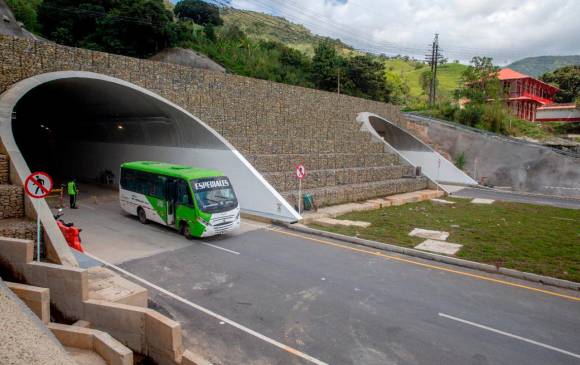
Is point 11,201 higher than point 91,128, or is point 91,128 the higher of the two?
point 91,128

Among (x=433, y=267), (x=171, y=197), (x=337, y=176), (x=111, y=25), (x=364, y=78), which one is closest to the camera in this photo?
(x=433, y=267)

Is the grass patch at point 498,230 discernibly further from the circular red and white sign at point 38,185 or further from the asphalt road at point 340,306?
the circular red and white sign at point 38,185

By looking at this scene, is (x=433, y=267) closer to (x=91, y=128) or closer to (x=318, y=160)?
(x=318, y=160)

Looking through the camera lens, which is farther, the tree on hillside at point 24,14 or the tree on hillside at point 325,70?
the tree on hillside at point 325,70

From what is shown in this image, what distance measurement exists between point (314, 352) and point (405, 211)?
1566 cm

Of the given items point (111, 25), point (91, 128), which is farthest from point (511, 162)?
point (111, 25)

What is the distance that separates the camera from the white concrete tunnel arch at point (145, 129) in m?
18.1

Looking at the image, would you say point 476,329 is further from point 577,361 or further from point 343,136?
point 343,136

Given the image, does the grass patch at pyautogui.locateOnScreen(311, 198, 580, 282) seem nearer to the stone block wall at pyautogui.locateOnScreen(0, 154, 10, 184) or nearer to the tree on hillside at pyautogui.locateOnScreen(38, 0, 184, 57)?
the stone block wall at pyautogui.locateOnScreen(0, 154, 10, 184)

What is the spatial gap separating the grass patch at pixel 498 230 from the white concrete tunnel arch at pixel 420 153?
9761 mm

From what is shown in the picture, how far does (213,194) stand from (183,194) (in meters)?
1.14

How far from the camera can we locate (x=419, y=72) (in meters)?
129

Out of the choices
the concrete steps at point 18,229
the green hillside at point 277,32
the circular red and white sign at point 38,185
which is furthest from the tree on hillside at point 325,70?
the green hillside at point 277,32

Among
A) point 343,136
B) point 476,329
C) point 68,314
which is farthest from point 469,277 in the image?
point 343,136
